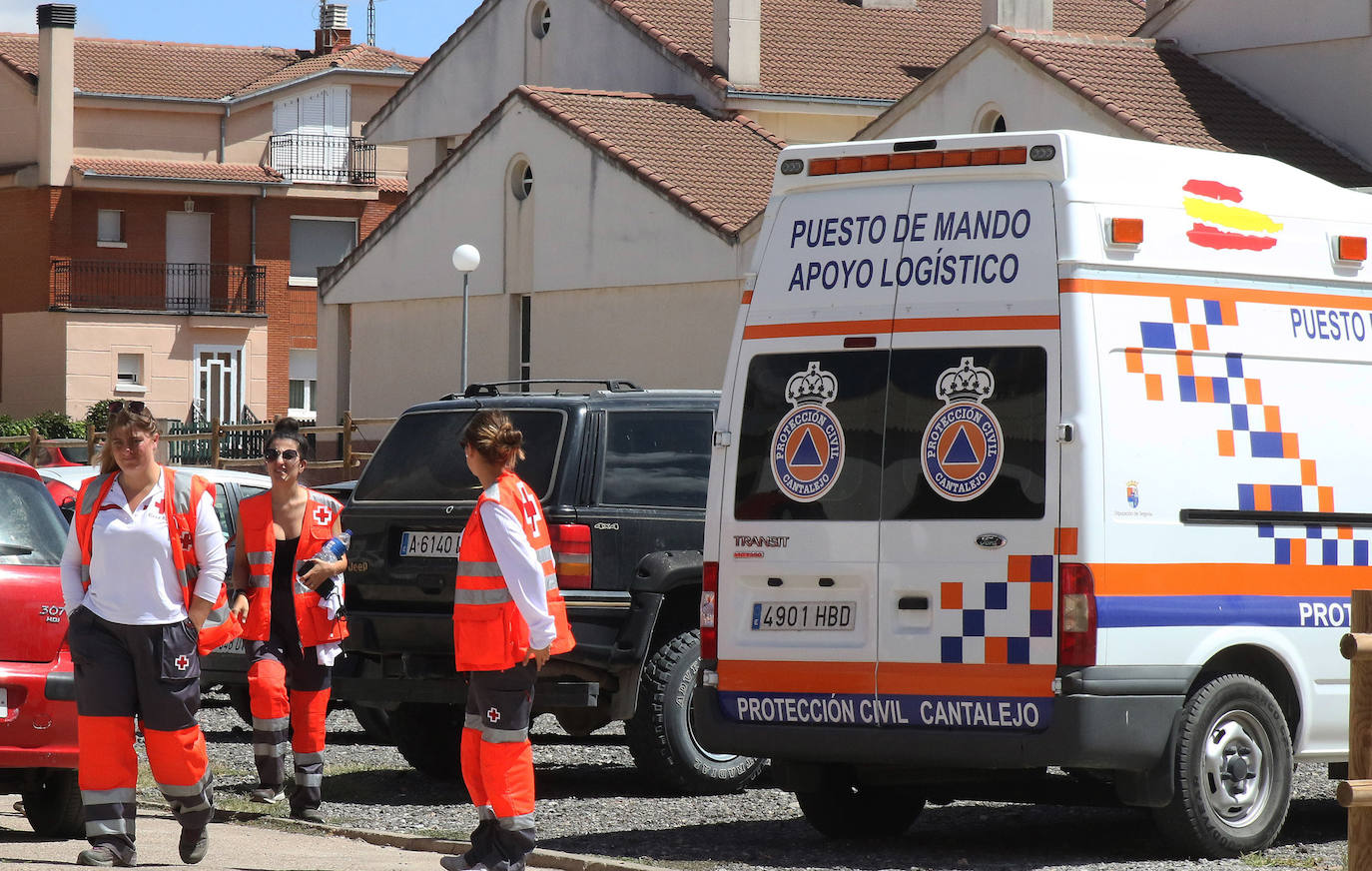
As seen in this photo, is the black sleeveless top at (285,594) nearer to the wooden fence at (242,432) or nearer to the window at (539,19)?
the wooden fence at (242,432)

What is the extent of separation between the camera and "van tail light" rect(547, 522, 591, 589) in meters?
10.6

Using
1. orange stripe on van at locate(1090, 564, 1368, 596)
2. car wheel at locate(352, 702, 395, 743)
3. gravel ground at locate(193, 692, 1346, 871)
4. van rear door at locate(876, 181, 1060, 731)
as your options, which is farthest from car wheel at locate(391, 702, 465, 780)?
orange stripe on van at locate(1090, 564, 1368, 596)

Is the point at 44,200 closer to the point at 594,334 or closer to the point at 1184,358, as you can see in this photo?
the point at 594,334

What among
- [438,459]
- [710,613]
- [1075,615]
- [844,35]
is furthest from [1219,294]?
[844,35]

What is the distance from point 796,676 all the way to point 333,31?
63.4 meters

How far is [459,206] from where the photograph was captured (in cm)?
3681

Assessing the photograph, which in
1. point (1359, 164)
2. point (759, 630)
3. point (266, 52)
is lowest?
point (759, 630)

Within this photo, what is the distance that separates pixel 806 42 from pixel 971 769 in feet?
104

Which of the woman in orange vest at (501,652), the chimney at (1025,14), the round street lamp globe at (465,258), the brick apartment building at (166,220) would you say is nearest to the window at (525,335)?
the chimney at (1025,14)

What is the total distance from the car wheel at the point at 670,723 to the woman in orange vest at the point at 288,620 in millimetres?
1493

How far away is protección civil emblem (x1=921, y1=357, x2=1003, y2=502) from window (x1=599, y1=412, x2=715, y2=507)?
2.57 metres

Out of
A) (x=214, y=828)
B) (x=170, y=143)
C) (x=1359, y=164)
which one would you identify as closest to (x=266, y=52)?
(x=170, y=143)

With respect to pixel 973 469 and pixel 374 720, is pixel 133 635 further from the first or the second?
Result: pixel 374 720

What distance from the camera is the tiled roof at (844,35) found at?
37906mm
